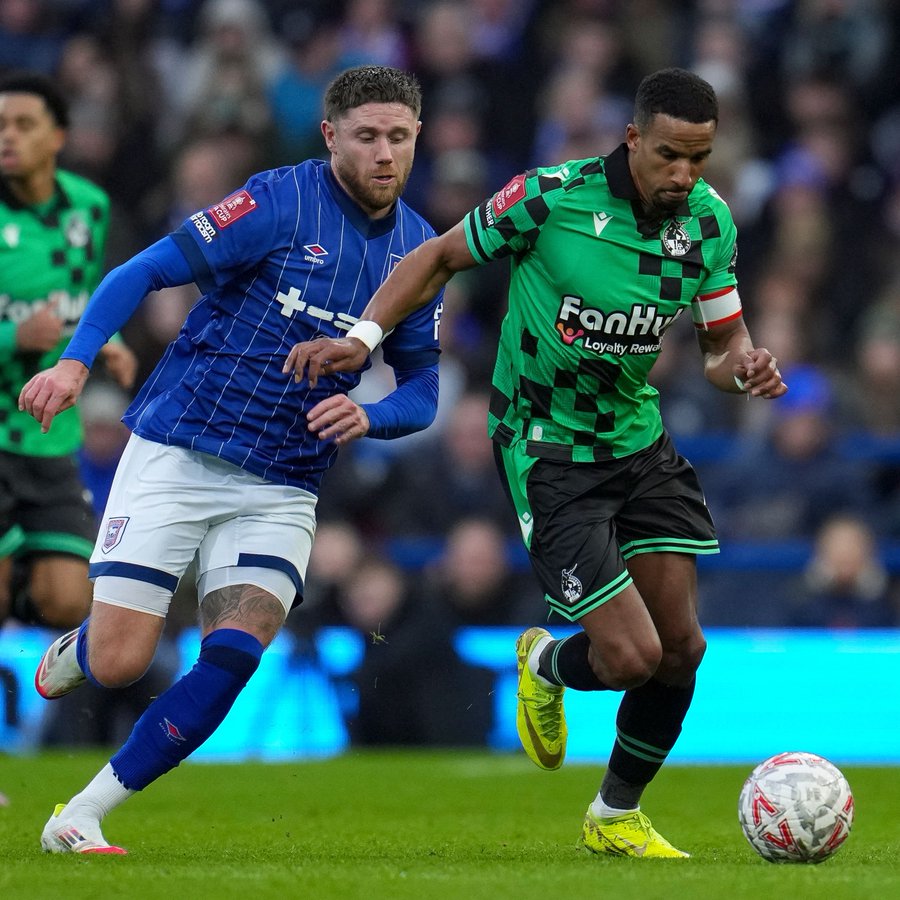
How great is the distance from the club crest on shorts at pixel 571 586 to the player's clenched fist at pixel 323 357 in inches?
39.6

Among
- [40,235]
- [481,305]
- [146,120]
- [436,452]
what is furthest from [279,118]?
[40,235]

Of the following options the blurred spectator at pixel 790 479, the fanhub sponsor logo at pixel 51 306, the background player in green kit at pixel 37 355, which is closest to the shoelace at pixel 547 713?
the background player in green kit at pixel 37 355

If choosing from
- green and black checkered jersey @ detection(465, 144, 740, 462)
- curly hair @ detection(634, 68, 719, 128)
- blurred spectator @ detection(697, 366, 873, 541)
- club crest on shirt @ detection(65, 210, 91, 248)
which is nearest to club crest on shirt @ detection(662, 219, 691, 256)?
green and black checkered jersey @ detection(465, 144, 740, 462)

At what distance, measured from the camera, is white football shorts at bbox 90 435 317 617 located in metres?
5.57

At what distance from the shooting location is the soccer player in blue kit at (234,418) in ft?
18.0

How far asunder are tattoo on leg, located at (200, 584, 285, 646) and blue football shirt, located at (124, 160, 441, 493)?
400 mm

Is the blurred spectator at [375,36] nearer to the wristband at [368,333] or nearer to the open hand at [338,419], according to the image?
the wristband at [368,333]

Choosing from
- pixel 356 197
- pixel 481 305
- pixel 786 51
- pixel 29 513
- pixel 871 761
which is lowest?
pixel 871 761

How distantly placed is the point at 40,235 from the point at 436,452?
5.07 m

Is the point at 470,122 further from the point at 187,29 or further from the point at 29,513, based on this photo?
the point at 29,513

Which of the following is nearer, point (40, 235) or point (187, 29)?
point (40, 235)

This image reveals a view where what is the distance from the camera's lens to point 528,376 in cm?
591

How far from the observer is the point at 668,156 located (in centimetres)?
552

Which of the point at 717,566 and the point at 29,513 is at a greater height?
the point at 29,513
